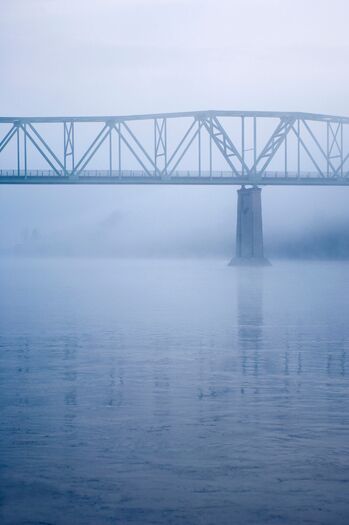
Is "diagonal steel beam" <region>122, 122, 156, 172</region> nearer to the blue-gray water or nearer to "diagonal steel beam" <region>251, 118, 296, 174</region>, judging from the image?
"diagonal steel beam" <region>251, 118, 296, 174</region>

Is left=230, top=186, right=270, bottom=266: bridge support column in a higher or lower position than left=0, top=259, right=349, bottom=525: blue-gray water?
higher

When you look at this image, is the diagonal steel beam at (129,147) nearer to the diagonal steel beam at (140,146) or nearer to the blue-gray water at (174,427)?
the diagonal steel beam at (140,146)

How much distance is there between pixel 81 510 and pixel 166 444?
2.78 meters

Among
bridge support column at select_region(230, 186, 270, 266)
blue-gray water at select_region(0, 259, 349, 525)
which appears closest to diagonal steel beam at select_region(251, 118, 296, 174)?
bridge support column at select_region(230, 186, 270, 266)

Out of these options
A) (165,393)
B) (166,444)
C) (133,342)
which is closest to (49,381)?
(165,393)

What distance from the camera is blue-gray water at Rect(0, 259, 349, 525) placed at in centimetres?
967

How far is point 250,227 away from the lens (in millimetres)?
113375

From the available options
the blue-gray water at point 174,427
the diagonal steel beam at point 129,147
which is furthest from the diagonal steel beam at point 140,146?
the blue-gray water at point 174,427

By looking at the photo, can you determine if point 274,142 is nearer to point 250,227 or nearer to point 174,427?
point 250,227

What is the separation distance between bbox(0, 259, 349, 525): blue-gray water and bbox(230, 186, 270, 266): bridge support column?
85878 mm

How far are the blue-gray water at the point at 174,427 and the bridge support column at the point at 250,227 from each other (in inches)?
3381

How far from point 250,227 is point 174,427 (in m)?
101

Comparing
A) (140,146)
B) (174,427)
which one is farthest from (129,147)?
(174,427)

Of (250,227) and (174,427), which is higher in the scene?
(250,227)
